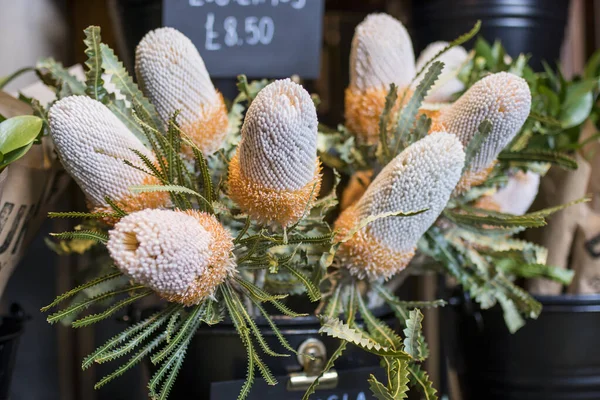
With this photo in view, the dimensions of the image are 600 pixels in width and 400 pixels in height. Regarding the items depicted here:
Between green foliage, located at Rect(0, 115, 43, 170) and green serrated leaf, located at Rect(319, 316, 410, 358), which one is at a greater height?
green foliage, located at Rect(0, 115, 43, 170)

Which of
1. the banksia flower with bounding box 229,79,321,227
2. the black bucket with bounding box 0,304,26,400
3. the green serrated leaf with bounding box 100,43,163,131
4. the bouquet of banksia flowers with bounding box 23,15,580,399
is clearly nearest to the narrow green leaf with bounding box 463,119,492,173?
the bouquet of banksia flowers with bounding box 23,15,580,399

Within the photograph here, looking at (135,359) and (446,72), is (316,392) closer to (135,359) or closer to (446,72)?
(135,359)

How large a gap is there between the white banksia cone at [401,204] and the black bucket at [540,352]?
19 centimetres

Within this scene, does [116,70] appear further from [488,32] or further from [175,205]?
[488,32]

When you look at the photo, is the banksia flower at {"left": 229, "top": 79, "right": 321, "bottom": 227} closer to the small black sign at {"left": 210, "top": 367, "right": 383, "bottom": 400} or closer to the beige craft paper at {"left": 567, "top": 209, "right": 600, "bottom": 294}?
the small black sign at {"left": 210, "top": 367, "right": 383, "bottom": 400}

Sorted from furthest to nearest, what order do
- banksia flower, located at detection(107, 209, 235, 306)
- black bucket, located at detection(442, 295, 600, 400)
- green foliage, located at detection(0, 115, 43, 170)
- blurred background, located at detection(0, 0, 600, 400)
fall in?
blurred background, located at detection(0, 0, 600, 400)
black bucket, located at detection(442, 295, 600, 400)
green foliage, located at detection(0, 115, 43, 170)
banksia flower, located at detection(107, 209, 235, 306)

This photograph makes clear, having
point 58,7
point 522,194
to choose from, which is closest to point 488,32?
point 522,194

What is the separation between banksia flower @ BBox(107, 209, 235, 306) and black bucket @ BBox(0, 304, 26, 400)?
187 millimetres

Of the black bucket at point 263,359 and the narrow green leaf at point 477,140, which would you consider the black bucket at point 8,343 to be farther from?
the narrow green leaf at point 477,140

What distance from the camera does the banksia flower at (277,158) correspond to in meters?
0.36

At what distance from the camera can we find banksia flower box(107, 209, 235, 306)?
1.08ft

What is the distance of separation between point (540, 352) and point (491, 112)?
0.26m

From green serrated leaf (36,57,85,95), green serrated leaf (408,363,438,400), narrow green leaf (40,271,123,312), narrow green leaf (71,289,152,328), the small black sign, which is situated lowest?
the small black sign

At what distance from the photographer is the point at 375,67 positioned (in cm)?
50
